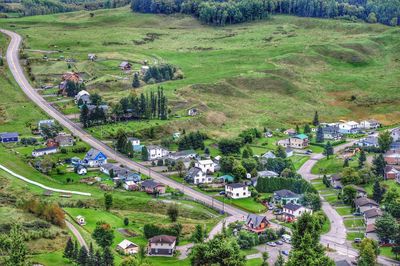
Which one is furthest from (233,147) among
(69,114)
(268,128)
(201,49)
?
(201,49)

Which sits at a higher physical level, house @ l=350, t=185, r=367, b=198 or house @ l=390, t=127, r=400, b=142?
house @ l=350, t=185, r=367, b=198

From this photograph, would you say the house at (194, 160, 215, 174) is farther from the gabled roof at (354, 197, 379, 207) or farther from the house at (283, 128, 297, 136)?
the house at (283, 128, 297, 136)

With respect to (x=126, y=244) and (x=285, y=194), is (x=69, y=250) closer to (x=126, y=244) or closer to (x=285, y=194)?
(x=126, y=244)

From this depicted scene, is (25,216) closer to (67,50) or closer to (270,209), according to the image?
(270,209)

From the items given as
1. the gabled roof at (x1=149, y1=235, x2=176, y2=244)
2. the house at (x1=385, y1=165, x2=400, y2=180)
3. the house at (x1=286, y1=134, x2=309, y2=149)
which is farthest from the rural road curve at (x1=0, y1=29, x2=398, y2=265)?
the house at (x1=286, y1=134, x2=309, y2=149)

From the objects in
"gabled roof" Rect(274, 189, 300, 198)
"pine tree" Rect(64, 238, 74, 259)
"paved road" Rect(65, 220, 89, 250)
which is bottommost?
"gabled roof" Rect(274, 189, 300, 198)

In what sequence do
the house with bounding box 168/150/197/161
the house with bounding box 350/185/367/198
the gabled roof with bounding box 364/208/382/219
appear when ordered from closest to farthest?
the gabled roof with bounding box 364/208/382/219
the house with bounding box 350/185/367/198
the house with bounding box 168/150/197/161

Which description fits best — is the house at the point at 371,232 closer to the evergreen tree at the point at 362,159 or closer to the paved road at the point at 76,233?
the evergreen tree at the point at 362,159

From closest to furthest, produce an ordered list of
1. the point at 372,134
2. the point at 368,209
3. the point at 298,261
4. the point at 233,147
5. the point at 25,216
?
1. the point at 298,261
2. the point at 25,216
3. the point at 368,209
4. the point at 233,147
5. the point at 372,134
